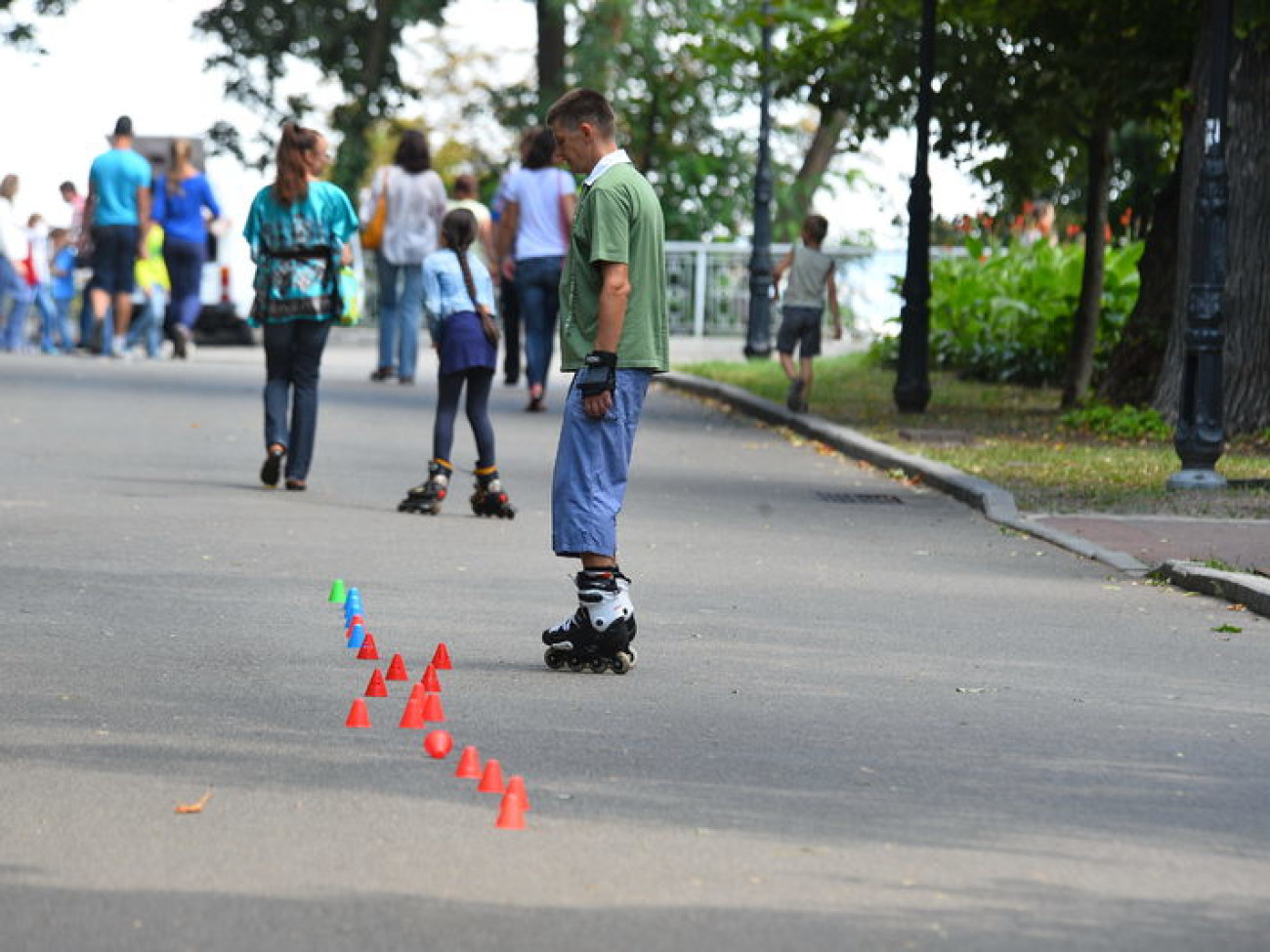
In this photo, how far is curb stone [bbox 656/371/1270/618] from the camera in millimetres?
10188

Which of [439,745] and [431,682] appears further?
[431,682]

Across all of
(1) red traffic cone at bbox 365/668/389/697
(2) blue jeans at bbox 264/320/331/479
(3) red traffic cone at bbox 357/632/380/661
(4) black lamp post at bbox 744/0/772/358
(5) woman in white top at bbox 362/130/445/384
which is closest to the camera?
(1) red traffic cone at bbox 365/668/389/697

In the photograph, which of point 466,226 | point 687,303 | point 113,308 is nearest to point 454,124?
point 687,303

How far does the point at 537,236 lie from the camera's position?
20.0 metres

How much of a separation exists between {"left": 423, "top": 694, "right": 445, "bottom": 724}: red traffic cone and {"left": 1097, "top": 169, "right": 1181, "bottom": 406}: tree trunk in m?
13.3

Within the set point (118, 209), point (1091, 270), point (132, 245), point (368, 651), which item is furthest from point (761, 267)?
point (368, 651)

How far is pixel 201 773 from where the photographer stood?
6180 millimetres

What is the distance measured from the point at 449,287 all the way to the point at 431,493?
1.09 m

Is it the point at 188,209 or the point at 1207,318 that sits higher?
the point at 188,209

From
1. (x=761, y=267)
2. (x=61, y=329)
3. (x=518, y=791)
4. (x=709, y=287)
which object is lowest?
(x=61, y=329)

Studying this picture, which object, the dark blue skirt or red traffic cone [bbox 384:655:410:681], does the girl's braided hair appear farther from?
red traffic cone [bbox 384:655:410:681]

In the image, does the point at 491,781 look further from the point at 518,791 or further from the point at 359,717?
the point at 359,717

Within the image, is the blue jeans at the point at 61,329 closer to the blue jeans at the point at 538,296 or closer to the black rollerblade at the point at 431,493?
A: the blue jeans at the point at 538,296

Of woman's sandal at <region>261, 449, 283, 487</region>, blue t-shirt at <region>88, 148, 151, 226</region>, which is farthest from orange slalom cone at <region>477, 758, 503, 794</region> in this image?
blue t-shirt at <region>88, 148, 151, 226</region>
